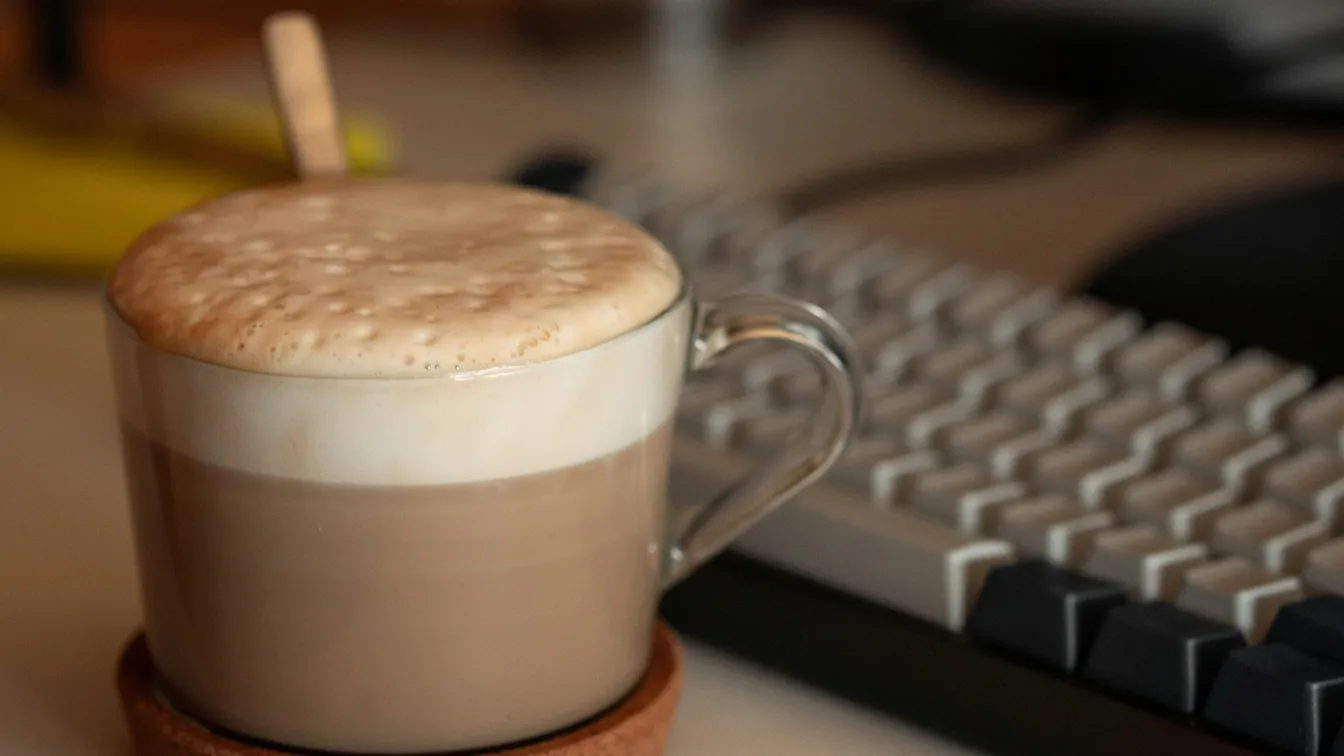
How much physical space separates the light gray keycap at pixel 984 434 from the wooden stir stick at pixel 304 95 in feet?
0.47

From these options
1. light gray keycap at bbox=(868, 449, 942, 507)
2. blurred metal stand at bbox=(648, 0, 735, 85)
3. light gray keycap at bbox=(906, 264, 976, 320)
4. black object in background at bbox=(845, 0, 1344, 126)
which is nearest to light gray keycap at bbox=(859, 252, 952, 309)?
light gray keycap at bbox=(906, 264, 976, 320)

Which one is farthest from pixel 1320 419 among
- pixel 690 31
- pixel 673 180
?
pixel 690 31

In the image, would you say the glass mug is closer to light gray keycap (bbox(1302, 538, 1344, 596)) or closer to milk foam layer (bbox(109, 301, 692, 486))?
milk foam layer (bbox(109, 301, 692, 486))

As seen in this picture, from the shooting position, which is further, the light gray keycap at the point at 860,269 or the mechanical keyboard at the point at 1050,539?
the light gray keycap at the point at 860,269

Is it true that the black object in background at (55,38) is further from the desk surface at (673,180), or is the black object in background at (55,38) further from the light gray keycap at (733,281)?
the light gray keycap at (733,281)

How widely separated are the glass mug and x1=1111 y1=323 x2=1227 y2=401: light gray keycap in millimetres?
155

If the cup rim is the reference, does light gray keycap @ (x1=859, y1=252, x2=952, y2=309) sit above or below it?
below

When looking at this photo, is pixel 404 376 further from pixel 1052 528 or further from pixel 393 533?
pixel 1052 528

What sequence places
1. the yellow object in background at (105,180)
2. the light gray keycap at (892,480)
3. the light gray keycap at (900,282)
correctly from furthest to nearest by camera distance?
the yellow object in background at (105,180) < the light gray keycap at (900,282) < the light gray keycap at (892,480)

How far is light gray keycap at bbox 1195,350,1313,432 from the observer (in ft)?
1.21

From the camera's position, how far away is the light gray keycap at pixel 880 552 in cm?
31

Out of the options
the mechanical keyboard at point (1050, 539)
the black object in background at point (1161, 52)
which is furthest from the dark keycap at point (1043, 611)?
the black object in background at point (1161, 52)

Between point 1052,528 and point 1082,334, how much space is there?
11 cm

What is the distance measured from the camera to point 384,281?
0.25 metres
